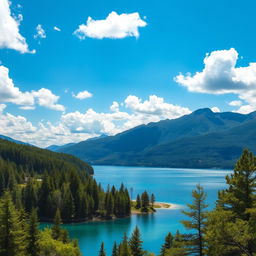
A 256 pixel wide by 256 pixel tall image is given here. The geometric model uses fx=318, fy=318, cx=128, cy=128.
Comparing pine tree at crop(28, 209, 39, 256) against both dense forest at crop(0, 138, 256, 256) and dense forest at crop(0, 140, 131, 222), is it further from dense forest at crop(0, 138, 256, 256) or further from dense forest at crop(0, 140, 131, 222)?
dense forest at crop(0, 140, 131, 222)

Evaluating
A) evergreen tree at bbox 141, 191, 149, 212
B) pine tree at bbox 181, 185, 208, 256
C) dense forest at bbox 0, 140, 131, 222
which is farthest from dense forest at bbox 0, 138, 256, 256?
evergreen tree at bbox 141, 191, 149, 212

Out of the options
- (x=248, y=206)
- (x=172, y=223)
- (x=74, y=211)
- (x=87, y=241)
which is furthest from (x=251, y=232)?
(x=74, y=211)

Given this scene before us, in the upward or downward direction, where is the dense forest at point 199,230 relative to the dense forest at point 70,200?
upward

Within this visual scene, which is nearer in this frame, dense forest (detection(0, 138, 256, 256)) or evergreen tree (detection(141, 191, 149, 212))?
dense forest (detection(0, 138, 256, 256))

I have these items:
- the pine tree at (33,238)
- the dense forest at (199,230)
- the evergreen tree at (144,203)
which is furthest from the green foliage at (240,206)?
the evergreen tree at (144,203)

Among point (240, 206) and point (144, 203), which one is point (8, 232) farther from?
point (144, 203)

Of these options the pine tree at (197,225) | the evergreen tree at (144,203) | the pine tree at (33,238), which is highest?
the pine tree at (197,225)

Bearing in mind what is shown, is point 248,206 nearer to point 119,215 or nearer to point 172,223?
point 172,223

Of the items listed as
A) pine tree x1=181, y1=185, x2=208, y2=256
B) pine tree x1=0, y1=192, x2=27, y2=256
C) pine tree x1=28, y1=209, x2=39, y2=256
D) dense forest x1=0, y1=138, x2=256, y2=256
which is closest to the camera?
dense forest x1=0, y1=138, x2=256, y2=256

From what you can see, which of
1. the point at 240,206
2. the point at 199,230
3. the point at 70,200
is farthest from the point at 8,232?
the point at 70,200

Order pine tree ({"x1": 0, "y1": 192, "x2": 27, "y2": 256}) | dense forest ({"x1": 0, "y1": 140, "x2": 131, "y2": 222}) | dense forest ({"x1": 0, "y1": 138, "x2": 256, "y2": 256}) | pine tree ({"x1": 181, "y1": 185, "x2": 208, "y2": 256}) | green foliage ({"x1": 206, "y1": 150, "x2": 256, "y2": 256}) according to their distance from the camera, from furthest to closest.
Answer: dense forest ({"x1": 0, "y1": 140, "x2": 131, "y2": 222}) → pine tree ({"x1": 0, "y1": 192, "x2": 27, "y2": 256}) → pine tree ({"x1": 181, "y1": 185, "x2": 208, "y2": 256}) → green foliage ({"x1": 206, "y1": 150, "x2": 256, "y2": 256}) → dense forest ({"x1": 0, "y1": 138, "x2": 256, "y2": 256})

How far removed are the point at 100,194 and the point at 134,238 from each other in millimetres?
85698

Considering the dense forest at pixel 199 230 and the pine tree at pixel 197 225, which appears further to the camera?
the pine tree at pixel 197 225

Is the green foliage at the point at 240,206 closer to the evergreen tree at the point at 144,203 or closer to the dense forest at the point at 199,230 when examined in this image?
the dense forest at the point at 199,230
